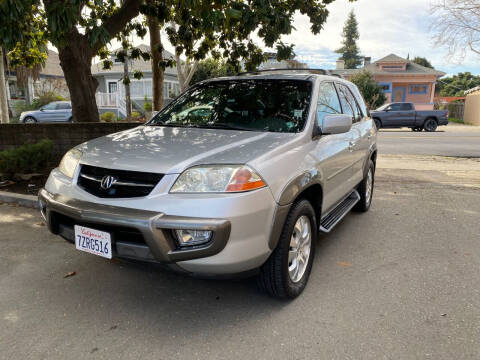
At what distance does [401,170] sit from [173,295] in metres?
7.05

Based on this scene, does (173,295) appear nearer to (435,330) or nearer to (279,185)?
(279,185)

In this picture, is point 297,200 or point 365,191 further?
point 365,191

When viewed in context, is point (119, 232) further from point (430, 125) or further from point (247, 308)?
point (430, 125)

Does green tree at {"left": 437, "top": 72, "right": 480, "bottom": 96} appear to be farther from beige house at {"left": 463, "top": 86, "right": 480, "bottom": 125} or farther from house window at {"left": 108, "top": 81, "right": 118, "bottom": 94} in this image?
house window at {"left": 108, "top": 81, "right": 118, "bottom": 94}

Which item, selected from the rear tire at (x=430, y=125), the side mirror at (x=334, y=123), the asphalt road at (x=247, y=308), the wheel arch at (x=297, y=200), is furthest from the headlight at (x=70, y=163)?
the rear tire at (x=430, y=125)

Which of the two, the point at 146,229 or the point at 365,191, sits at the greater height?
the point at 146,229

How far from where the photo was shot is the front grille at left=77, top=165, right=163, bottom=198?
101 inches

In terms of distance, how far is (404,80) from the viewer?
37.0 metres

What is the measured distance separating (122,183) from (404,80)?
39278 mm

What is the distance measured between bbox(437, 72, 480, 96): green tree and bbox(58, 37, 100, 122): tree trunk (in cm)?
7368

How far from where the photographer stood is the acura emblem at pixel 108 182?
2.65 meters

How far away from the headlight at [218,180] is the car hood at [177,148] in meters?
0.06

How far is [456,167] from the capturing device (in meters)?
9.13

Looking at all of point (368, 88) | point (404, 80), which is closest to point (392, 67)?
point (404, 80)
